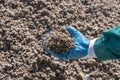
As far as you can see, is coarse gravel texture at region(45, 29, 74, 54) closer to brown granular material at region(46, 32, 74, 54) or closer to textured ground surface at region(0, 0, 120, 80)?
brown granular material at region(46, 32, 74, 54)

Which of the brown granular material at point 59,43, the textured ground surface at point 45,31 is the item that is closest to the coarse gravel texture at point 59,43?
the brown granular material at point 59,43

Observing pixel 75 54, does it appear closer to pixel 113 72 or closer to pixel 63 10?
pixel 113 72

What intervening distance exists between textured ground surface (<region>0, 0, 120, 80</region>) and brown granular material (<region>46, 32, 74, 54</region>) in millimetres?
165

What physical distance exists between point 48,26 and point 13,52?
0.38 m

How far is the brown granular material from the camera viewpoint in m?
2.42

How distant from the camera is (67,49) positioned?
7.93 ft

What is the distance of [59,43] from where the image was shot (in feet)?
8.03

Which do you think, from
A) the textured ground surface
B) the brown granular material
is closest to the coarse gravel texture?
the brown granular material

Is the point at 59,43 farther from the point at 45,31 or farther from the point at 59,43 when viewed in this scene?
the point at 45,31

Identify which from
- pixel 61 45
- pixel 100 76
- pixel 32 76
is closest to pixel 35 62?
pixel 32 76

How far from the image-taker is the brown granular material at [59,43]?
2.42 meters

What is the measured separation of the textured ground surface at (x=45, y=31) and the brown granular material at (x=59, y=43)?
16 centimetres

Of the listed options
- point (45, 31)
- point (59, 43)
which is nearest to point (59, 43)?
point (59, 43)

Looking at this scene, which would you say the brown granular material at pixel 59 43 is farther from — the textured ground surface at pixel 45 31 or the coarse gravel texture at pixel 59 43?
the textured ground surface at pixel 45 31
